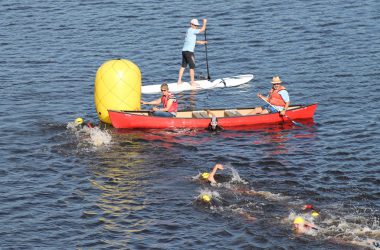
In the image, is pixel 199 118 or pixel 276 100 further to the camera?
pixel 276 100

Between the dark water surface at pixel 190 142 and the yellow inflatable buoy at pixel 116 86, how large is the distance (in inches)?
35.3

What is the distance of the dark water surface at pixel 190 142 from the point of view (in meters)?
21.1

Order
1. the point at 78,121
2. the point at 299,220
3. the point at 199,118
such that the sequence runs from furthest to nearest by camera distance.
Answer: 1. the point at 78,121
2. the point at 199,118
3. the point at 299,220

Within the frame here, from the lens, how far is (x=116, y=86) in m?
28.1

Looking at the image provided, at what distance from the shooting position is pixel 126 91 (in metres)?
28.4

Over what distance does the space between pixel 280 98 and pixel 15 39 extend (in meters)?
17.9

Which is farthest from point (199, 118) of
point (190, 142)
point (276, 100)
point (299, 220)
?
point (299, 220)

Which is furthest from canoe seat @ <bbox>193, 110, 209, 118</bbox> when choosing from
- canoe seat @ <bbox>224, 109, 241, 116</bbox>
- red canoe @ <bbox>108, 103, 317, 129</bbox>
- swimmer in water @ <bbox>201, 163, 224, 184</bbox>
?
swimmer in water @ <bbox>201, 163, 224, 184</bbox>

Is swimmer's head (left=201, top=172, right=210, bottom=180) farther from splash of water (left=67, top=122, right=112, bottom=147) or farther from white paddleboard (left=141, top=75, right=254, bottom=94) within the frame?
white paddleboard (left=141, top=75, right=254, bottom=94)

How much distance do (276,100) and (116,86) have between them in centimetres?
556

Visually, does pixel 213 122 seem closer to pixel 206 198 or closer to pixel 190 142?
pixel 190 142

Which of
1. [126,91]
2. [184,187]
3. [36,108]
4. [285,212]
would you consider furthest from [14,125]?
[285,212]

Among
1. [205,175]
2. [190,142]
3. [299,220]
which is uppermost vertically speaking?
[190,142]

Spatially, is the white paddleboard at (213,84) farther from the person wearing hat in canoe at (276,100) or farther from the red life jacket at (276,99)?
the red life jacket at (276,99)
